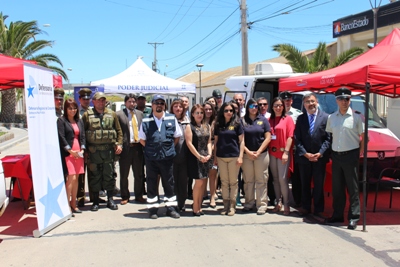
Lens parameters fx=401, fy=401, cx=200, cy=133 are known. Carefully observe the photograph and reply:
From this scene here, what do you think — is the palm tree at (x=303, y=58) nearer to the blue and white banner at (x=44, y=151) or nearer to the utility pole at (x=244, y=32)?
the utility pole at (x=244, y=32)

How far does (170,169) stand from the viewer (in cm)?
652

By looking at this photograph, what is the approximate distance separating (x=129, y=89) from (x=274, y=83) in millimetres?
4703

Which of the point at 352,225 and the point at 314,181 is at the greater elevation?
the point at 314,181

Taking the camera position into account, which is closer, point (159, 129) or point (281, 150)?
point (159, 129)

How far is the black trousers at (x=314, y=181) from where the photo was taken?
647 cm

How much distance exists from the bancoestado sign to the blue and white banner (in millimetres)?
18340

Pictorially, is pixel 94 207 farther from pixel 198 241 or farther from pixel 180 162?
pixel 198 241

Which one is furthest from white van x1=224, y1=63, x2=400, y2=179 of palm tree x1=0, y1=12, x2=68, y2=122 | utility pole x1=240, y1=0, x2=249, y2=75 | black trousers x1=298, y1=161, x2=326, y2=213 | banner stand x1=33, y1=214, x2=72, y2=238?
palm tree x1=0, y1=12, x2=68, y2=122

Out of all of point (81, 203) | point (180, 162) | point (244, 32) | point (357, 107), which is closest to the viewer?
point (180, 162)

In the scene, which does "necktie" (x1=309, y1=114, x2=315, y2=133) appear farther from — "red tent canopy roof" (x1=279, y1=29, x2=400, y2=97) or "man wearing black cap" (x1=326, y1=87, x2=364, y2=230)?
"red tent canopy roof" (x1=279, y1=29, x2=400, y2=97)

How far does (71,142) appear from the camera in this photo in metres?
6.50

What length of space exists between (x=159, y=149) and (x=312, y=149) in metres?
2.44

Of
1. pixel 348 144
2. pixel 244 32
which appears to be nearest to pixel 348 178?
pixel 348 144

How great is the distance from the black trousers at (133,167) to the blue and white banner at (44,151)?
4.46 feet
